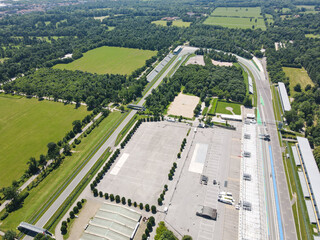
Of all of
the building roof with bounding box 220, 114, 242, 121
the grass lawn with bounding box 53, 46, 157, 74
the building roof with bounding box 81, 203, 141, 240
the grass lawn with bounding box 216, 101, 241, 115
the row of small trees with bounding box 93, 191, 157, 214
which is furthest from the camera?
the grass lawn with bounding box 53, 46, 157, 74

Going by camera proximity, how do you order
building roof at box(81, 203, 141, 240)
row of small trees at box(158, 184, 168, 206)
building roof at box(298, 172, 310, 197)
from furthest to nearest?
1. building roof at box(298, 172, 310, 197)
2. row of small trees at box(158, 184, 168, 206)
3. building roof at box(81, 203, 141, 240)

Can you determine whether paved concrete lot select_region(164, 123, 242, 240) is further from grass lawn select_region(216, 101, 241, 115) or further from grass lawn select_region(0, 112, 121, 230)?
grass lawn select_region(0, 112, 121, 230)

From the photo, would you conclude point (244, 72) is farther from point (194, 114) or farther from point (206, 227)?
point (206, 227)

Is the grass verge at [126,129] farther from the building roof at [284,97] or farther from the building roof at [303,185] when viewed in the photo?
the building roof at [284,97]

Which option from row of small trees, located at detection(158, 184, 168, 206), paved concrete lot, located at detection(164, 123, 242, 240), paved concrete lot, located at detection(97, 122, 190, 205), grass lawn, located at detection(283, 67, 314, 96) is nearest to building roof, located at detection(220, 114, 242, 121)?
paved concrete lot, located at detection(164, 123, 242, 240)

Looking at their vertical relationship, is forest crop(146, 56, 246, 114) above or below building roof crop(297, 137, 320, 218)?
above

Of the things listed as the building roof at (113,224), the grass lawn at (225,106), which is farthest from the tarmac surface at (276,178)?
the building roof at (113,224)

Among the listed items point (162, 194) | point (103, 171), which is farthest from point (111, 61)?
point (162, 194)
